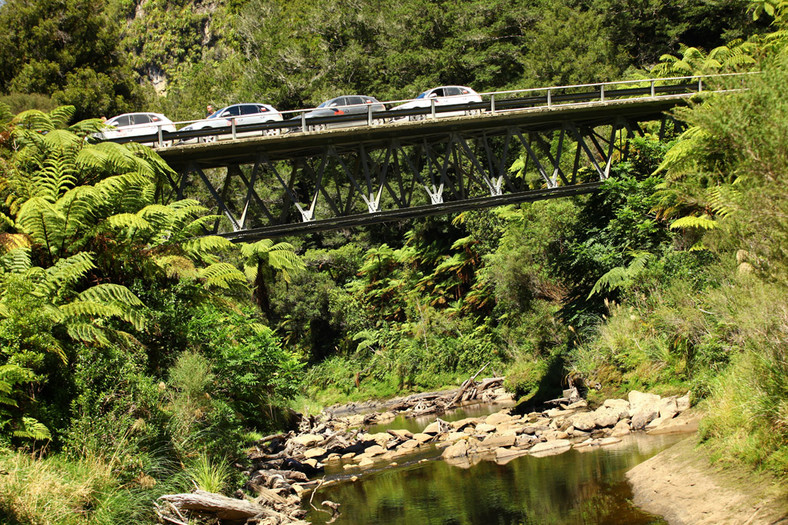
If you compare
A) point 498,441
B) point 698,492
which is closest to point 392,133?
point 498,441

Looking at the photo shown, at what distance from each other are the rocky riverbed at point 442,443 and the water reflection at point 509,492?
0.58 m

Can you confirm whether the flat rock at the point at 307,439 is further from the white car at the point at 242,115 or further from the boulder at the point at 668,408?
the boulder at the point at 668,408

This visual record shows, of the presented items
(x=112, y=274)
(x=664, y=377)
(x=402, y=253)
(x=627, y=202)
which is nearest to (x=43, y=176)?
(x=112, y=274)

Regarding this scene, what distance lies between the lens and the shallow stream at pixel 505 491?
34.4 feet

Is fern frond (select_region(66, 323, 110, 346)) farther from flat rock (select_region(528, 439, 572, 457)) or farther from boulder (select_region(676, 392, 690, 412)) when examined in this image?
boulder (select_region(676, 392, 690, 412))

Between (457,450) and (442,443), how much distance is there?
→ 1872mm

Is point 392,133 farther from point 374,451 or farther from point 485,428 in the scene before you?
point 374,451

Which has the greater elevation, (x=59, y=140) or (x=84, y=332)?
(x=59, y=140)

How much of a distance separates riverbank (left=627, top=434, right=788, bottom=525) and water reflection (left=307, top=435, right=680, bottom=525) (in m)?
0.31

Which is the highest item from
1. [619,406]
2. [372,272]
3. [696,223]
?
[696,223]

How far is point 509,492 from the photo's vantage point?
11977 millimetres

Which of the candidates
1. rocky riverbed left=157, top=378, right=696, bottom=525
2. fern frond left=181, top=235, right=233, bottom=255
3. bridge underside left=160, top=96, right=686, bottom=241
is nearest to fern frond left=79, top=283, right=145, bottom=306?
fern frond left=181, top=235, right=233, bottom=255

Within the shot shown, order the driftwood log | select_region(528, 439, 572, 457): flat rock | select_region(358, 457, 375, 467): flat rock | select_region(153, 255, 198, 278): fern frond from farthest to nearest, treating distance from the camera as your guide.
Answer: select_region(358, 457, 375, 467): flat rock
select_region(528, 439, 572, 457): flat rock
select_region(153, 255, 198, 278): fern frond
the driftwood log

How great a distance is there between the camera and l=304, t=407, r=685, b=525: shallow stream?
34.4ft
